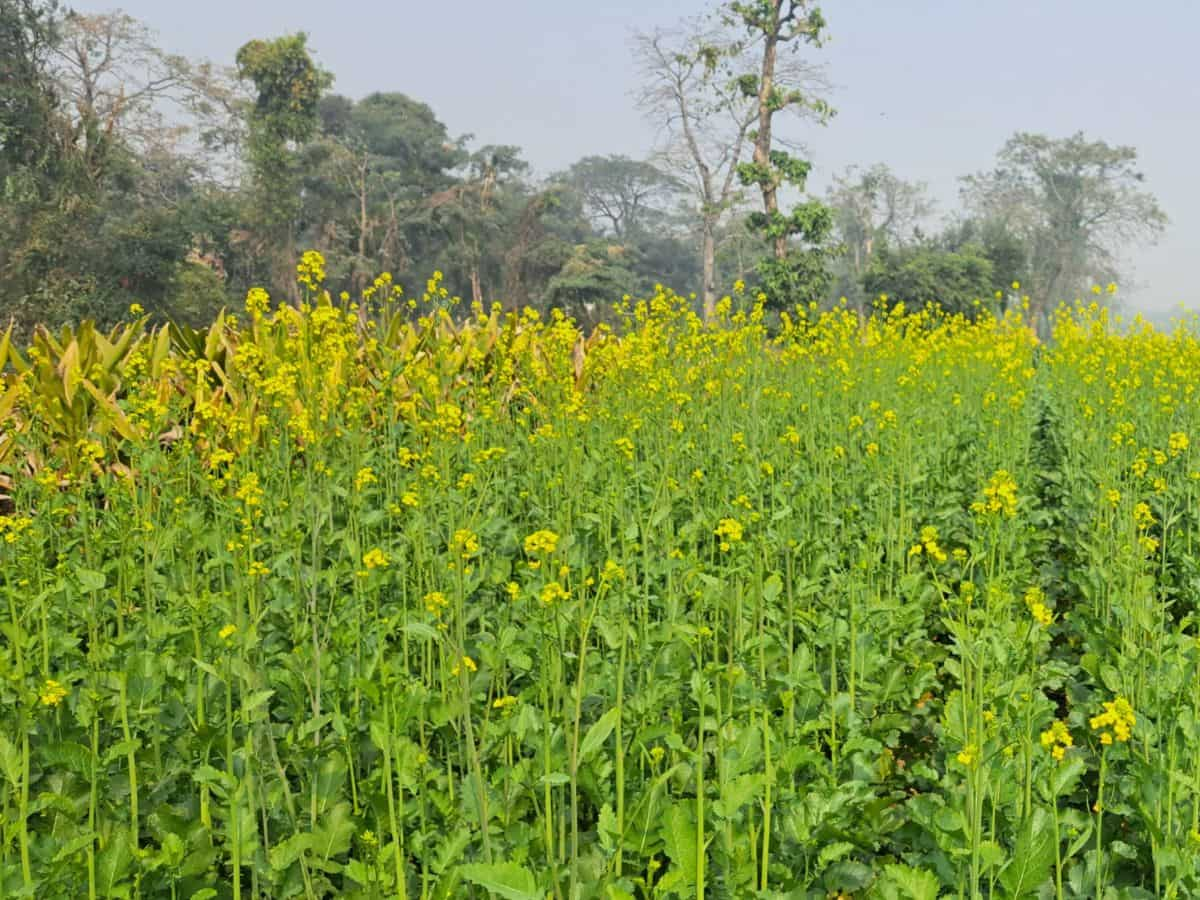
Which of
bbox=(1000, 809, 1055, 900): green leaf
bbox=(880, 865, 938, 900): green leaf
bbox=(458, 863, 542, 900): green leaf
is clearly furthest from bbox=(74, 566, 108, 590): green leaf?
bbox=(1000, 809, 1055, 900): green leaf

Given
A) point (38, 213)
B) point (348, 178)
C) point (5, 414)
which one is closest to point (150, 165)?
point (348, 178)

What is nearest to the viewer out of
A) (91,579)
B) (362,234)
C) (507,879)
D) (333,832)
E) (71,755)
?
(507,879)

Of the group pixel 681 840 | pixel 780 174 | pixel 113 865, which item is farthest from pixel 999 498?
pixel 780 174

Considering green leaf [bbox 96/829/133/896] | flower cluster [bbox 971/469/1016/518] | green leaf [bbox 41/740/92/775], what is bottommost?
green leaf [bbox 96/829/133/896]

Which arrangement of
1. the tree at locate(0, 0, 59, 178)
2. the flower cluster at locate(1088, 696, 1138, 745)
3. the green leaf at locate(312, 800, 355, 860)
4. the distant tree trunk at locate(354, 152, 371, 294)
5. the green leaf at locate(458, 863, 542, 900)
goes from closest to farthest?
1. the green leaf at locate(458, 863, 542, 900)
2. the flower cluster at locate(1088, 696, 1138, 745)
3. the green leaf at locate(312, 800, 355, 860)
4. the tree at locate(0, 0, 59, 178)
5. the distant tree trunk at locate(354, 152, 371, 294)

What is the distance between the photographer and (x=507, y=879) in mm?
1585

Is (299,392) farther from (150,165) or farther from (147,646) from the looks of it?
(150,165)

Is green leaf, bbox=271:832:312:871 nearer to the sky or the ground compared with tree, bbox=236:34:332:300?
nearer to the ground

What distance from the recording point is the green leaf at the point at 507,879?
1.56 m

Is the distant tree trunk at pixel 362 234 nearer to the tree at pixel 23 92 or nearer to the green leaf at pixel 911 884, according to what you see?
the tree at pixel 23 92

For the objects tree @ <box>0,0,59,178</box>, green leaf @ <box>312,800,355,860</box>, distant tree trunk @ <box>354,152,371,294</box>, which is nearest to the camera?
green leaf @ <box>312,800,355,860</box>

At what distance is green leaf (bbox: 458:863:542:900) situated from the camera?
156 cm

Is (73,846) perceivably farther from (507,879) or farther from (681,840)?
(681,840)

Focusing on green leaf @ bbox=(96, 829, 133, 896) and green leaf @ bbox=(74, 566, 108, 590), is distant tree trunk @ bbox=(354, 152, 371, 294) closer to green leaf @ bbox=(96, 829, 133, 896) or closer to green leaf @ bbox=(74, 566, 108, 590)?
green leaf @ bbox=(74, 566, 108, 590)
